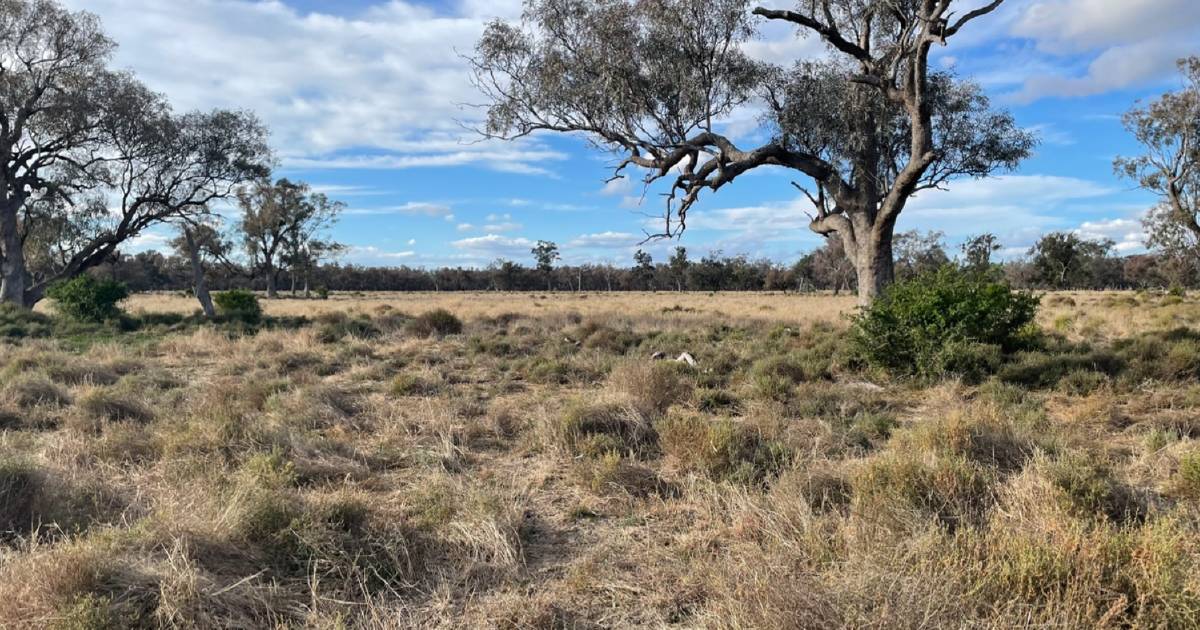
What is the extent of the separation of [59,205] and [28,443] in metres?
26.1

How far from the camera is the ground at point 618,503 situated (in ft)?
10.7

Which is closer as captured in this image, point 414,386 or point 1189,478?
point 1189,478

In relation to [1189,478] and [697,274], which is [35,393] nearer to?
[1189,478]

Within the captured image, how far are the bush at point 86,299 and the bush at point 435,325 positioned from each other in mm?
11723

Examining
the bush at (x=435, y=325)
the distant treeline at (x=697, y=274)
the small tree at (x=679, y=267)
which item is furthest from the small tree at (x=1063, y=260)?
the bush at (x=435, y=325)

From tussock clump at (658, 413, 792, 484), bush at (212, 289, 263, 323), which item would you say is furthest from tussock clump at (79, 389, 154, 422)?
bush at (212, 289, 263, 323)

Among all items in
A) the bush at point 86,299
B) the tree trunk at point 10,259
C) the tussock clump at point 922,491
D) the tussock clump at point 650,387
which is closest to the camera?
the tussock clump at point 922,491

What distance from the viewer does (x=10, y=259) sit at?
24.4 m

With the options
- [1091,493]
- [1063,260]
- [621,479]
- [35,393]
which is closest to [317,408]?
[35,393]

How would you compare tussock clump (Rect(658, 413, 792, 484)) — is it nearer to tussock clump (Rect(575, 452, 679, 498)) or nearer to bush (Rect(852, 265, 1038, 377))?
tussock clump (Rect(575, 452, 679, 498))

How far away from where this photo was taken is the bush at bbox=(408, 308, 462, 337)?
18.2 metres

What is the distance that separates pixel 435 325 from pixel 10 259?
58.5ft

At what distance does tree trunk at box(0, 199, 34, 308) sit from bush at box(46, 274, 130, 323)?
166 centimetres

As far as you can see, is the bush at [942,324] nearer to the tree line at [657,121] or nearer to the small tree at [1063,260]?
the tree line at [657,121]
